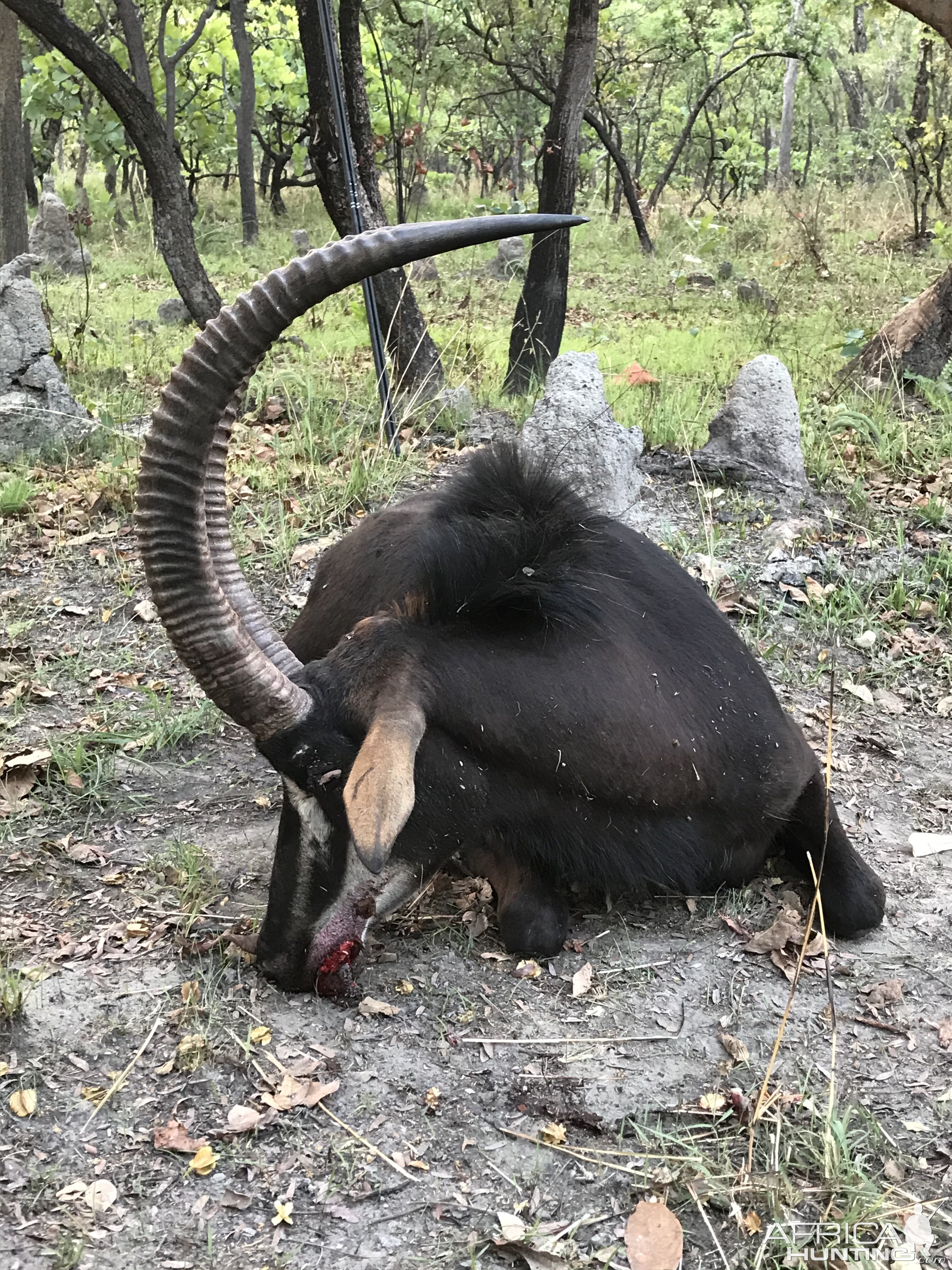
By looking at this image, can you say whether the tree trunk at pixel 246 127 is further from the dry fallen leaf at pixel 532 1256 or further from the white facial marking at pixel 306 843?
the dry fallen leaf at pixel 532 1256

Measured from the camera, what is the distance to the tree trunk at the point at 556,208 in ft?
26.5

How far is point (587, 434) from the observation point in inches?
235

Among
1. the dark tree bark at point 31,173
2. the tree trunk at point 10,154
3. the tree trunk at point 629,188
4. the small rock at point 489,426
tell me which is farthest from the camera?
the dark tree bark at point 31,173

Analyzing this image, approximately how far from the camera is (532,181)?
85.6ft

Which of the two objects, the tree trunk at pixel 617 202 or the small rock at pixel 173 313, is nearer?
the small rock at pixel 173 313

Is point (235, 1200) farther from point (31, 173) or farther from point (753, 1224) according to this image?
point (31, 173)

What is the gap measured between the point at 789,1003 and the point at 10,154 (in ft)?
30.1

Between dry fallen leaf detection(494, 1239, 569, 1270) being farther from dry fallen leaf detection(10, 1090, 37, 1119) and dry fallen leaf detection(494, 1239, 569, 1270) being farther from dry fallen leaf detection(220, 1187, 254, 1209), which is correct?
dry fallen leaf detection(10, 1090, 37, 1119)

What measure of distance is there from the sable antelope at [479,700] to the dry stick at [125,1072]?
0.35 m

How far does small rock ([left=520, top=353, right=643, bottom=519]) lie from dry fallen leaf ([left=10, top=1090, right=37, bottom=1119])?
3862 mm

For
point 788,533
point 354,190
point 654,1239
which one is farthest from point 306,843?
point 354,190

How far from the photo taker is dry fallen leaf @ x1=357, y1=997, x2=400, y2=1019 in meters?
3.20

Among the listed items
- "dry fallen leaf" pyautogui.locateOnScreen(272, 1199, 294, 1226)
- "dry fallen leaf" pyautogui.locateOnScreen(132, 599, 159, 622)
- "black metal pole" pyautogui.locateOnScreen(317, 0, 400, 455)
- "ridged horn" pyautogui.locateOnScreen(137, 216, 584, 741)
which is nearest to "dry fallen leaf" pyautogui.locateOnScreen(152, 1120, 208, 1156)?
"dry fallen leaf" pyautogui.locateOnScreen(272, 1199, 294, 1226)

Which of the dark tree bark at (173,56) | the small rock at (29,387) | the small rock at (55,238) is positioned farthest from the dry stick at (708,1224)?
the small rock at (55,238)
